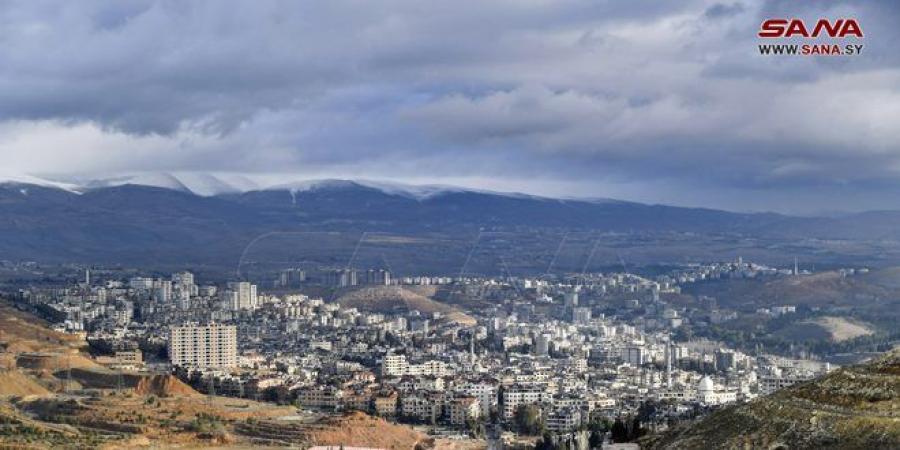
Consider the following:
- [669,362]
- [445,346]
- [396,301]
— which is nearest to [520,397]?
[669,362]

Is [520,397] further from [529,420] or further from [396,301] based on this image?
[396,301]

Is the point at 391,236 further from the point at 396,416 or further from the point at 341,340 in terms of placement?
the point at 396,416

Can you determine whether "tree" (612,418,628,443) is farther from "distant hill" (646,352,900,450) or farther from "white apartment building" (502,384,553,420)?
"white apartment building" (502,384,553,420)

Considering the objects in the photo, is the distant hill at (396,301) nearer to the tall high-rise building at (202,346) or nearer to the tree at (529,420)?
the tall high-rise building at (202,346)

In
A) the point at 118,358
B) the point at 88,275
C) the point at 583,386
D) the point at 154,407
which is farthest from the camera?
the point at 88,275

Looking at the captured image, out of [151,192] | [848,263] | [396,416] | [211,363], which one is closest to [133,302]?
[211,363]

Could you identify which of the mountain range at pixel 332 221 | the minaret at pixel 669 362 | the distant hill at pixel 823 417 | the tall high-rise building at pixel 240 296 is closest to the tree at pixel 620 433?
the distant hill at pixel 823 417
